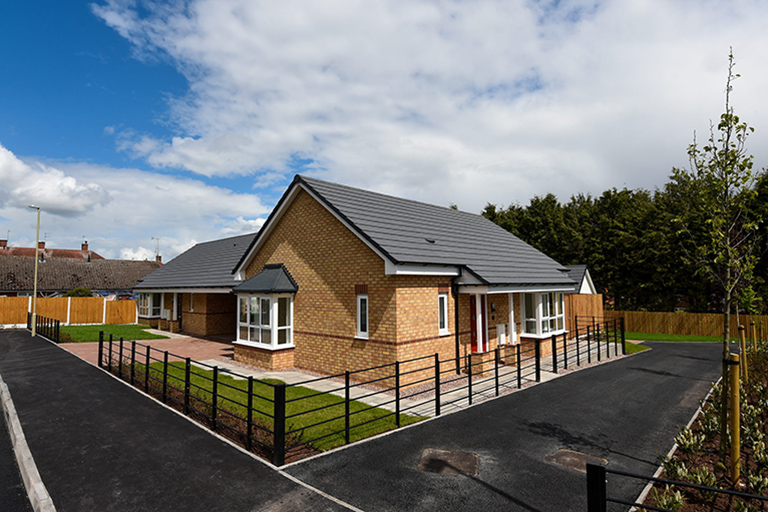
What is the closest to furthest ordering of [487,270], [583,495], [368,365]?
[583,495], [368,365], [487,270]

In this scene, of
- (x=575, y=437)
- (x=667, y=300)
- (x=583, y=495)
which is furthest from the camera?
(x=667, y=300)

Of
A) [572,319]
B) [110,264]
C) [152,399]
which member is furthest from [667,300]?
[110,264]

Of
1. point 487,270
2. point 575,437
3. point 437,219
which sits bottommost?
point 575,437

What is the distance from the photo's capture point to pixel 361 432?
8383 millimetres

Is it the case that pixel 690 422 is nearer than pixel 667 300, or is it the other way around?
pixel 690 422

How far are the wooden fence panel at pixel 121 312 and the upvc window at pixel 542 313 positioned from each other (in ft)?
101

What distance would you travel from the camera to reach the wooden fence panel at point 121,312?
105 feet

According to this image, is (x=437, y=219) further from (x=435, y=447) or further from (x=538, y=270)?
(x=435, y=447)

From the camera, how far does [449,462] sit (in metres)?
6.91

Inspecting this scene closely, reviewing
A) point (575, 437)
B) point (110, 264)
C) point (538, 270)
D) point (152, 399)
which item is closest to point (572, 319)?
point (538, 270)

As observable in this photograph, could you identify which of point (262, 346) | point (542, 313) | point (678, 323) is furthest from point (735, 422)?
point (678, 323)

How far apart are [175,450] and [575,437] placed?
7.60 m

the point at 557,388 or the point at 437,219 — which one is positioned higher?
the point at 437,219

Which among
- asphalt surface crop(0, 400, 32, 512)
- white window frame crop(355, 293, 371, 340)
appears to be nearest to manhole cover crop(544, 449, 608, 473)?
white window frame crop(355, 293, 371, 340)
